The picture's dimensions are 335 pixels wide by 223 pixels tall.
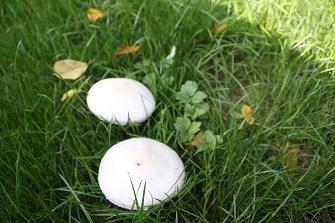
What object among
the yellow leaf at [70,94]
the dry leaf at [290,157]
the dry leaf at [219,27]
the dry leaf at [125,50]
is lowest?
the dry leaf at [290,157]

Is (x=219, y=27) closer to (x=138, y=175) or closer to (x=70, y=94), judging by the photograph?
(x=70, y=94)

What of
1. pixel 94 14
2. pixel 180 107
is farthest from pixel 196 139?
pixel 94 14

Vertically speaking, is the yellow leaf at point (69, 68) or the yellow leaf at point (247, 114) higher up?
the yellow leaf at point (69, 68)

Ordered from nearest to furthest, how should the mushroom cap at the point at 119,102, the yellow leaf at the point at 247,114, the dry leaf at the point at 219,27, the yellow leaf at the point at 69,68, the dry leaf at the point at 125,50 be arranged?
the mushroom cap at the point at 119,102 → the yellow leaf at the point at 247,114 → the yellow leaf at the point at 69,68 → the dry leaf at the point at 125,50 → the dry leaf at the point at 219,27

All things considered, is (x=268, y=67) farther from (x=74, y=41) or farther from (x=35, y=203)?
(x=35, y=203)

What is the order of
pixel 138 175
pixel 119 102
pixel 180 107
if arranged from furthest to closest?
pixel 180 107, pixel 119 102, pixel 138 175

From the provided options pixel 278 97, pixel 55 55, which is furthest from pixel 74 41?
pixel 278 97

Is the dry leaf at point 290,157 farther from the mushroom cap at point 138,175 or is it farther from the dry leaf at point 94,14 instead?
the dry leaf at point 94,14

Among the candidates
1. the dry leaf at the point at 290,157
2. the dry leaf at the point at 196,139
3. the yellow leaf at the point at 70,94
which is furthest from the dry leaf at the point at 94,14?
the dry leaf at the point at 290,157
